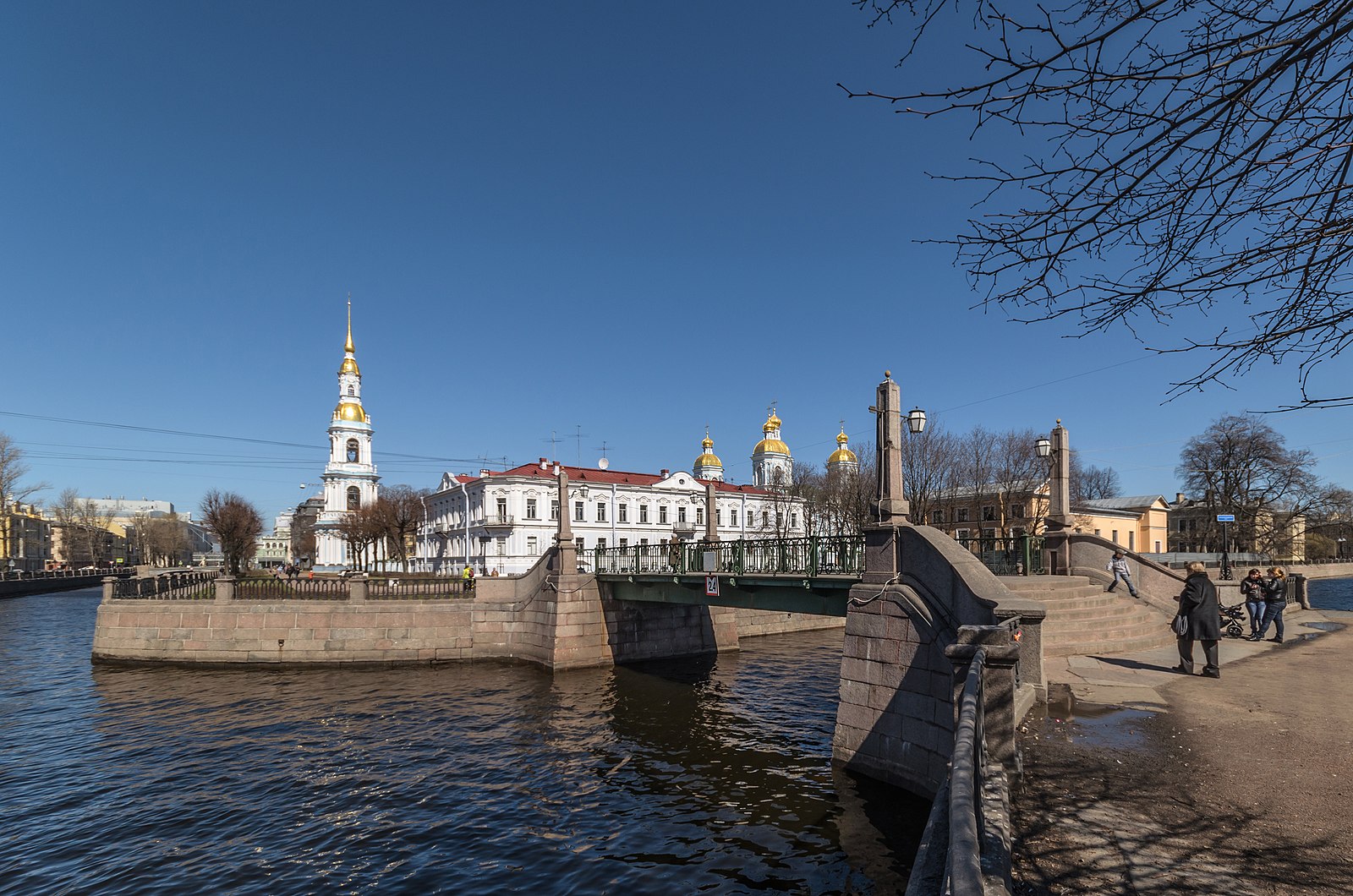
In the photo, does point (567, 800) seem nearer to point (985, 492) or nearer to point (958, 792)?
point (958, 792)

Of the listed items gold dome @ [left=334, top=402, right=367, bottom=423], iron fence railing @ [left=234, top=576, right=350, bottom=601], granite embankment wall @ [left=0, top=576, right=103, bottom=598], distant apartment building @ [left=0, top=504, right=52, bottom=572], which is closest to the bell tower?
gold dome @ [left=334, top=402, right=367, bottom=423]

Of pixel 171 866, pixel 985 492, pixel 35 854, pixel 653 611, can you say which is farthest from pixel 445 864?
pixel 985 492

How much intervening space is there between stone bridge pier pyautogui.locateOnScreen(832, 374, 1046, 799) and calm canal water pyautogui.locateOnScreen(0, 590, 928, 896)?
0.75 m

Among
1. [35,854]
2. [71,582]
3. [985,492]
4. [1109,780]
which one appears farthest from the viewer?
[71,582]

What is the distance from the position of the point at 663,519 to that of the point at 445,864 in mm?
53282

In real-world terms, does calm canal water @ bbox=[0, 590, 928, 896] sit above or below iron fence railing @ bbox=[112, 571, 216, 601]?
below

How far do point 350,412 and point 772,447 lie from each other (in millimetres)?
47623

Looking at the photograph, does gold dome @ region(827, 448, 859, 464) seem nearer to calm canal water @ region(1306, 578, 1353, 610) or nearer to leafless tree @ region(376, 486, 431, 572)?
calm canal water @ region(1306, 578, 1353, 610)

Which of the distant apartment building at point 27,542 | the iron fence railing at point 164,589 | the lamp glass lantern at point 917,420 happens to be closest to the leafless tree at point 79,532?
the distant apartment building at point 27,542

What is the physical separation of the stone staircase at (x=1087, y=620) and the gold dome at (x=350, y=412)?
7546 cm

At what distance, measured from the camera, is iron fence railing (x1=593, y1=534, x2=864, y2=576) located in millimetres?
14305

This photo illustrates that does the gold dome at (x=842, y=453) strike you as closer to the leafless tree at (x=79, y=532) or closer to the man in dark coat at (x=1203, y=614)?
the man in dark coat at (x=1203, y=614)

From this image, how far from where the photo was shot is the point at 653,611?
2584cm

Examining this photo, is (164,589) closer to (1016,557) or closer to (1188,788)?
(1016,557)
